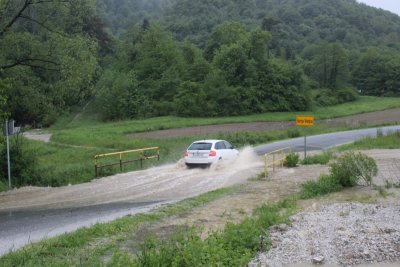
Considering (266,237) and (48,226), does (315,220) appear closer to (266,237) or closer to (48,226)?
(266,237)

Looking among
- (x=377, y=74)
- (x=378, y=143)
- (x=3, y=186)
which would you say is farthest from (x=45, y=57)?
(x=377, y=74)

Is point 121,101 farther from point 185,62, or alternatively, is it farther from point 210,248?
point 210,248

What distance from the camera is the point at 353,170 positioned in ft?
61.8

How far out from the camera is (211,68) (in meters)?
97.4

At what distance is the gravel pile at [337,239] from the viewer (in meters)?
9.60

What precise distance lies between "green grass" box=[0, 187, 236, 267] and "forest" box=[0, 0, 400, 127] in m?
8.55

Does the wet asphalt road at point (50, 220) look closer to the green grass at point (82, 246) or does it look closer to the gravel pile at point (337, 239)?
the green grass at point (82, 246)

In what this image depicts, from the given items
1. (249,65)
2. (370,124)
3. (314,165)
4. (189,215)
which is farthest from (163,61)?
Result: (189,215)

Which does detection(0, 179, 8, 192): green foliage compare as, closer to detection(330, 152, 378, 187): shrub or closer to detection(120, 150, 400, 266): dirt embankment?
detection(120, 150, 400, 266): dirt embankment

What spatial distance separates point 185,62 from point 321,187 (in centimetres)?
8930

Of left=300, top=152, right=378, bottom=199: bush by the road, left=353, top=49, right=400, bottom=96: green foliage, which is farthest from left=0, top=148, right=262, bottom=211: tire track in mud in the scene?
left=353, top=49, right=400, bottom=96: green foliage

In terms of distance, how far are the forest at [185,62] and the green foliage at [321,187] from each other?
11.3 metres

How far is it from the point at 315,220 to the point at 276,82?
8155cm

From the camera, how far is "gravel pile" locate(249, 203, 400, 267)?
960 centimetres
